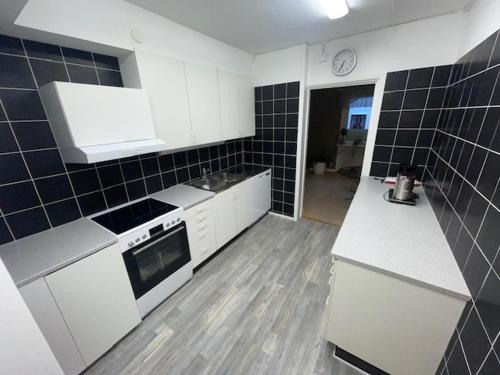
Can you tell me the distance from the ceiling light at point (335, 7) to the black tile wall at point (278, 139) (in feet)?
3.19

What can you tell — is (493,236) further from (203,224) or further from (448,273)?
(203,224)

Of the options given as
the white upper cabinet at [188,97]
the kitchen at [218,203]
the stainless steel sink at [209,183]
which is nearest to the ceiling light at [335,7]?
the kitchen at [218,203]

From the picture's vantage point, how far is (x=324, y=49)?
2369 mm

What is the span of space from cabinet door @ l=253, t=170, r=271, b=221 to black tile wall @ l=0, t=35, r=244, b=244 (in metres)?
1.63

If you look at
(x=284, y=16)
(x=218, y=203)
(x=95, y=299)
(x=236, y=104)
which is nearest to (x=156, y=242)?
(x=95, y=299)

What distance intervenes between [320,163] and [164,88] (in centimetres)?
466

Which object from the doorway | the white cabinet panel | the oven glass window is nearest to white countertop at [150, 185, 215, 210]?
the oven glass window

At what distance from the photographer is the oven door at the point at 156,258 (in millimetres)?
1511

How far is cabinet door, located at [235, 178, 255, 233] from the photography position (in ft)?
8.47

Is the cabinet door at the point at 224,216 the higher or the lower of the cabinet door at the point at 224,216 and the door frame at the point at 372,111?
the lower

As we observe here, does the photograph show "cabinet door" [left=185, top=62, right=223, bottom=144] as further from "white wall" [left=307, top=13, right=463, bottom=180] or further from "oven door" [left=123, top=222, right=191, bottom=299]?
"white wall" [left=307, top=13, right=463, bottom=180]

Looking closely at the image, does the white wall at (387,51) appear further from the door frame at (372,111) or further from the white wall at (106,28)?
the white wall at (106,28)

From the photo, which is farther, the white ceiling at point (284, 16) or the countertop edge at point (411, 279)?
the white ceiling at point (284, 16)

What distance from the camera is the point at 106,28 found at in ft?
4.70
